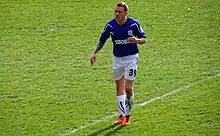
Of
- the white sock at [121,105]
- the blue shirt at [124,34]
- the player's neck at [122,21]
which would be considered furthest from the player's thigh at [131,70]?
the player's neck at [122,21]

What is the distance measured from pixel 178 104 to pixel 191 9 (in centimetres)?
731

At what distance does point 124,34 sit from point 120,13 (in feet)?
1.43

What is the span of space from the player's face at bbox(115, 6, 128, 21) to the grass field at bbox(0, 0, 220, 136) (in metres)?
2.13

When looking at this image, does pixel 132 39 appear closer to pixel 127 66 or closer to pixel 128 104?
pixel 127 66

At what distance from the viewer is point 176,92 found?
15.0m

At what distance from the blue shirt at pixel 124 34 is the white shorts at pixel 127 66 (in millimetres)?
100

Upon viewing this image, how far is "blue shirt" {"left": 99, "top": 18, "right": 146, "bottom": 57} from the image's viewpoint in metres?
12.8

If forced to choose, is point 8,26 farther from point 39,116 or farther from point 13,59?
point 39,116

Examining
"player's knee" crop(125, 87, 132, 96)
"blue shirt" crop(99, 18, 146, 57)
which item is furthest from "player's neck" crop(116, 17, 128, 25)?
"player's knee" crop(125, 87, 132, 96)

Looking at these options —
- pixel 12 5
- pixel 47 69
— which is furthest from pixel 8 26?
pixel 47 69

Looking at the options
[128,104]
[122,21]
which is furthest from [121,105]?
[122,21]

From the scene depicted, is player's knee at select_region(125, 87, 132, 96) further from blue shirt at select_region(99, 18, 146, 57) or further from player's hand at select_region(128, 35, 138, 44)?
player's hand at select_region(128, 35, 138, 44)

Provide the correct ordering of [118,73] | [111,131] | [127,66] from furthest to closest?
[118,73] < [127,66] < [111,131]

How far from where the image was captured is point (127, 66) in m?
13.0
